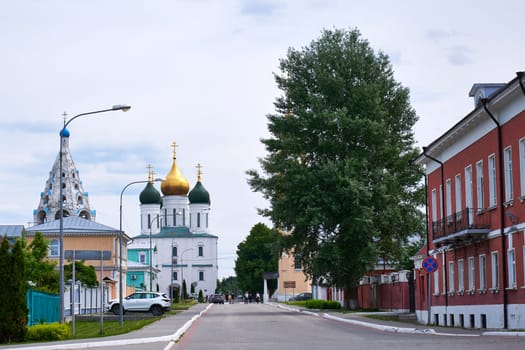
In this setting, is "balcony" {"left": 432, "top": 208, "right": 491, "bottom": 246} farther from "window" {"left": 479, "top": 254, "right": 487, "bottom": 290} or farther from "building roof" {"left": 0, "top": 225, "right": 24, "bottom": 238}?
"building roof" {"left": 0, "top": 225, "right": 24, "bottom": 238}

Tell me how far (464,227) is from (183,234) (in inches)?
4762

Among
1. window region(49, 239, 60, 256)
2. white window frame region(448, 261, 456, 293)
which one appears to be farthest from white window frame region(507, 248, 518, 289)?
window region(49, 239, 60, 256)

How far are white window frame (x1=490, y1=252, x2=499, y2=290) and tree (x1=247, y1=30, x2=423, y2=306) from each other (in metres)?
18.5

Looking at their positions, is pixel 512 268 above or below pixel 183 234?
below

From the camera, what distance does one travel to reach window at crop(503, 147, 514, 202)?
99.1ft

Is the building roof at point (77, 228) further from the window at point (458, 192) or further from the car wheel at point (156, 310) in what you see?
the window at point (458, 192)

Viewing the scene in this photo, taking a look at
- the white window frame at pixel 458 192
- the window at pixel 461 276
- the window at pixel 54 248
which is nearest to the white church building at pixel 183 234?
the window at pixel 54 248

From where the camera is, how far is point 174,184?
5851 inches

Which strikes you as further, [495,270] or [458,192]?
[458,192]

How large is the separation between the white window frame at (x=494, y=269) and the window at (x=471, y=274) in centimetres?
251

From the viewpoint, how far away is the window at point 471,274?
115 feet

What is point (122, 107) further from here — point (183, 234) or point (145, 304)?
point (183, 234)

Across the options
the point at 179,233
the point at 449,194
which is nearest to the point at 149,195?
the point at 179,233

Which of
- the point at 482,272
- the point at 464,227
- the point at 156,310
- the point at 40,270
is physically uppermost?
the point at 464,227
